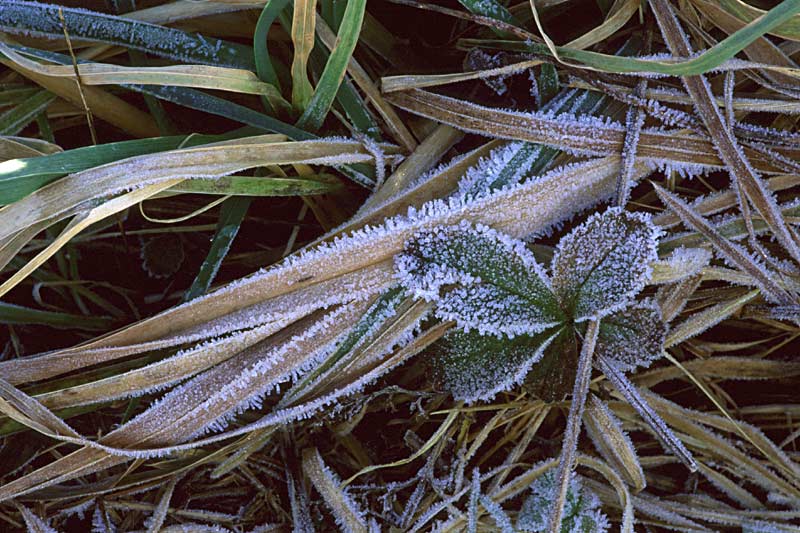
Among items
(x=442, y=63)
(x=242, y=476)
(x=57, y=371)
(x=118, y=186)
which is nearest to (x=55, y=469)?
(x=57, y=371)

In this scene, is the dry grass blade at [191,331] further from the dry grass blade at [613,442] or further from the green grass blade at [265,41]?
the dry grass blade at [613,442]

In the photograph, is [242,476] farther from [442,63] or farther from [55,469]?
[442,63]

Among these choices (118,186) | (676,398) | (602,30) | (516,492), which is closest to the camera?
(118,186)

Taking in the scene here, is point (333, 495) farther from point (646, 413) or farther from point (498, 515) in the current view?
point (646, 413)

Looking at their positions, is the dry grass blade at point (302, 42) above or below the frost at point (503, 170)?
above

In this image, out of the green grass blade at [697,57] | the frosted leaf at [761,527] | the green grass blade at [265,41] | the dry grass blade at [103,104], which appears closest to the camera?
the green grass blade at [697,57]

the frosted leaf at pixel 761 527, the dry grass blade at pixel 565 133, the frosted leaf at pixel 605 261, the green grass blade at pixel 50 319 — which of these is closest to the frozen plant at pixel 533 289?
the frosted leaf at pixel 605 261
